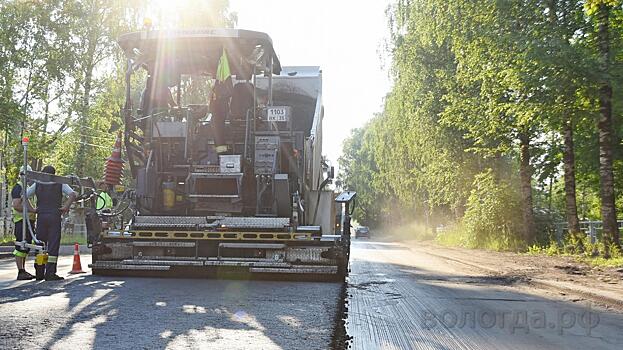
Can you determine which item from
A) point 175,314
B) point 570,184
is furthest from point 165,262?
point 570,184

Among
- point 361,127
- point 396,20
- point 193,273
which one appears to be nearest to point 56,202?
point 193,273

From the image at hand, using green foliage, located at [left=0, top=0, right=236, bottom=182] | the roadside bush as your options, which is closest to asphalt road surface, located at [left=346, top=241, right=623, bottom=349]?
the roadside bush

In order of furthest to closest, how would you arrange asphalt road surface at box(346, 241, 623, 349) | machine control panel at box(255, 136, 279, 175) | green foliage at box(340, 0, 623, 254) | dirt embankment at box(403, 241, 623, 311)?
green foliage at box(340, 0, 623, 254) < machine control panel at box(255, 136, 279, 175) < dirt embankment at box(403, 241, 623, 311) < asphalt road surface at box(346, 241, 623, 349)

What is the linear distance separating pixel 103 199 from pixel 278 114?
122 inches

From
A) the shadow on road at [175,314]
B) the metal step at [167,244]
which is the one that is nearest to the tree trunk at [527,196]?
the shadow on road at [175,314]

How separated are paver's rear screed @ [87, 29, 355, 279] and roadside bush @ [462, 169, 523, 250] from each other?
14798mm

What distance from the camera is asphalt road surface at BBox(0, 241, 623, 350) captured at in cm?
491

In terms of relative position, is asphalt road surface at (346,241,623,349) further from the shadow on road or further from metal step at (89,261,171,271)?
metal step at (89,261,171,271)

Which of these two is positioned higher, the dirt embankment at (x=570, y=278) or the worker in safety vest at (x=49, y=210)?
the worker in safety vest at (x=49, y=210)

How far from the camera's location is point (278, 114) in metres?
9.63

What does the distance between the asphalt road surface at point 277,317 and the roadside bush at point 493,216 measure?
15.1 meters

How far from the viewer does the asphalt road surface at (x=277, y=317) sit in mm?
4910

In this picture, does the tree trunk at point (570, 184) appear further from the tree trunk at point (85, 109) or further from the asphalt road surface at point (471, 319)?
the tree trunk at point (85, 109)

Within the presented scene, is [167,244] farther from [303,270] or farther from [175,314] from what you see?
[175,314]
